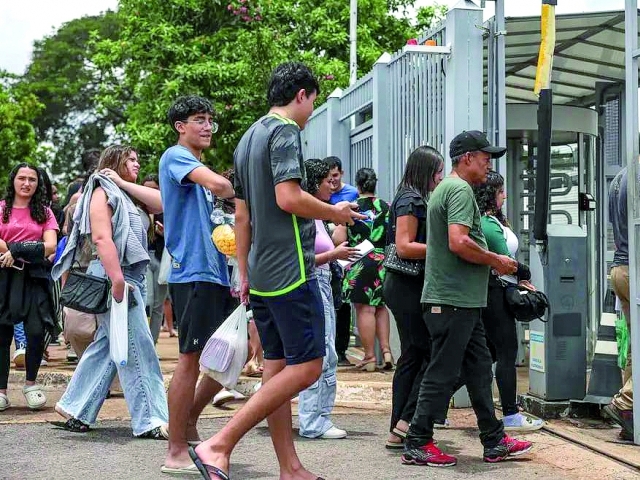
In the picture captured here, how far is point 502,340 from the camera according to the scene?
691cm

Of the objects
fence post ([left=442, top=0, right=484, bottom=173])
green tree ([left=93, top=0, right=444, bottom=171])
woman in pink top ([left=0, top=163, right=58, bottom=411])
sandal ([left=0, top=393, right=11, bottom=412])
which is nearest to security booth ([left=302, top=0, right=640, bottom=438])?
fence post ([left=442, top=0, right=484, bottom=173])

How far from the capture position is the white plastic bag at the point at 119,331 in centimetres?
660

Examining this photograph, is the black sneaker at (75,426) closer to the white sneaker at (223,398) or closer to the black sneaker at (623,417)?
the white sneaker at (223,398)

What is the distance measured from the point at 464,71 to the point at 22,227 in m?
3.47

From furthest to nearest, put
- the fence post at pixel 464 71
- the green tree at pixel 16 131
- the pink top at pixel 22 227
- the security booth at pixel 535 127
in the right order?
1. the green tree at pixel 16 131
2. the pink top at pixel 22 227
3. the fence post at pixel 464 71
4. the security booth at pixel 535 127

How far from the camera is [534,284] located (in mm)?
7566

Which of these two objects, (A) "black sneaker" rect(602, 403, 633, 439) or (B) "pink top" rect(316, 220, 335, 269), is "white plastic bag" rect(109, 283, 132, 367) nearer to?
(B) "pink top" rect(316, 220, 335, 269)

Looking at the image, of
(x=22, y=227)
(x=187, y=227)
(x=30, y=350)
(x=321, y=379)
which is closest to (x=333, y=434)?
(x=321, y=379)

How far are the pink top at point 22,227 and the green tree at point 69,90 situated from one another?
1754 inches

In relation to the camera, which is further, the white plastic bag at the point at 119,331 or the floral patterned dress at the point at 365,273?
the floral patterned dress at the point at 365,273

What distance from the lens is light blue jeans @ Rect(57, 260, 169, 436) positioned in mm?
6859

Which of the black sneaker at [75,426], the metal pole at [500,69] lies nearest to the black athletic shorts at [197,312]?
the black sneaker at [75,426]

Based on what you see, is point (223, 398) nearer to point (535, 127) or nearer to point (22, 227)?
point (22, 227)

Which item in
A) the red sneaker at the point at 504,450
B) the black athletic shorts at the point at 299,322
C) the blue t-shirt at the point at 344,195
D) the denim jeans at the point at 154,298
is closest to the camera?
the black athletic shorts at the point at 299,322
